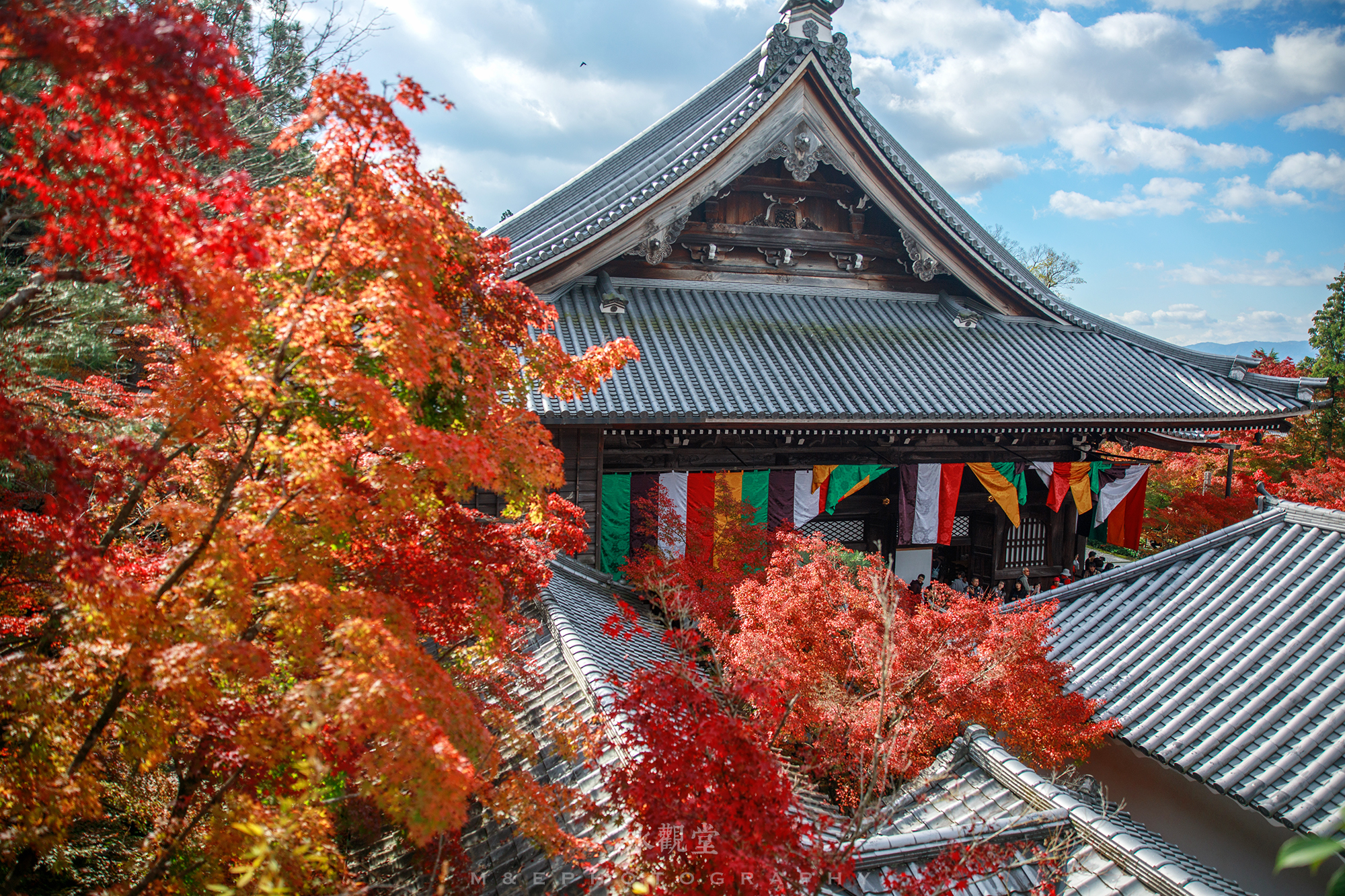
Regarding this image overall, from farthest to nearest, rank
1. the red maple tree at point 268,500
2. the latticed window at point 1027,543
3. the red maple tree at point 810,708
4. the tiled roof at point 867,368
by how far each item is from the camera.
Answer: the latticed window at point 1027,543
the tiled roof at point 867,368
the red maple tree at point 810,708
the red maple tree at point 268,500

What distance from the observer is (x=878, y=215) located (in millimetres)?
12672

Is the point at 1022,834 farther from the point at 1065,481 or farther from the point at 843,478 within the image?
the point at 1065,481

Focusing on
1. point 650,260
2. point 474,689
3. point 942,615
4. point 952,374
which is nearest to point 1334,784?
point 942,615

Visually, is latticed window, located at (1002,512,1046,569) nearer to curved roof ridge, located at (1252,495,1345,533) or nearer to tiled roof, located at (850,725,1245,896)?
curved roof ridge, located at (1252,495,1345,533)

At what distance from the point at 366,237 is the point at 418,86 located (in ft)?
2.97

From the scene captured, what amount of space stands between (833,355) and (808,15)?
5.55 m

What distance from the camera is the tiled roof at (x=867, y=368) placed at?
9.57 m

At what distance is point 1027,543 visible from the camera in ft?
44.2

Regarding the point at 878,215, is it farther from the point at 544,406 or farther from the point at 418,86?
the point at 418,86

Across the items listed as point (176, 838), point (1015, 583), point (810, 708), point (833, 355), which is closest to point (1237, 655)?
point (810, 708)

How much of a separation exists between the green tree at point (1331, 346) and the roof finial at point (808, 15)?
17.3 metres

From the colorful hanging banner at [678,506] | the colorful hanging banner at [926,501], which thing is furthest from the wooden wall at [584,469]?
the colorful hanging banner at [926,501]

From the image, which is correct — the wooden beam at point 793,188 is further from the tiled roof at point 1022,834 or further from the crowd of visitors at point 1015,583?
the tiled roof at point 1022,834

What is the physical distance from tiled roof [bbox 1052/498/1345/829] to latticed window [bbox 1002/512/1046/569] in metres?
4.74
